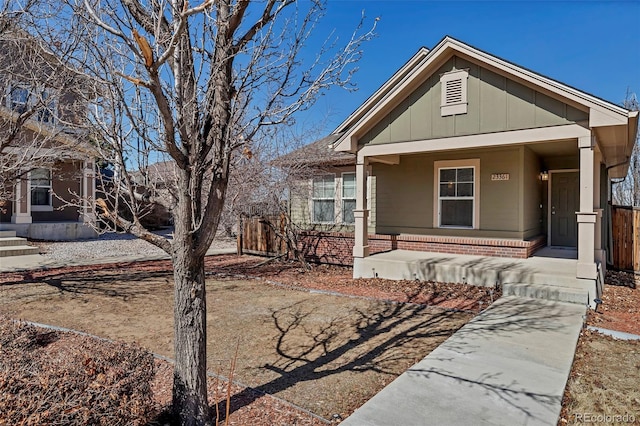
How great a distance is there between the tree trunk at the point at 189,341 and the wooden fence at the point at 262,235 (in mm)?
9472

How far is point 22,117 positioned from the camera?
629 centimetres

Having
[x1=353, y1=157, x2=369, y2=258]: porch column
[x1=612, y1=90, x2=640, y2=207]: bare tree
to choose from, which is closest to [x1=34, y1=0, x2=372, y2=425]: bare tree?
[x1=353, y1=157, x2=369, y2=258]: porch column

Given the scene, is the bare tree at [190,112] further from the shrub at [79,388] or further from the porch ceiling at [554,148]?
the porch ceiling at [554,148]

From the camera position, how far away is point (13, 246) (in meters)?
13.2

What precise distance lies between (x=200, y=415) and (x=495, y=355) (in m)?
3.28

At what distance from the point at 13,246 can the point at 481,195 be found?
1510 centimetres

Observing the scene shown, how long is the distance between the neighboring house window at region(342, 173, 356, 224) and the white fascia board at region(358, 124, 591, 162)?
9.14ft

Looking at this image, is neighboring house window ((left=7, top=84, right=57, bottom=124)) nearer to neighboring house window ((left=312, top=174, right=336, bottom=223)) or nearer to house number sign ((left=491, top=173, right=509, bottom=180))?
neighboring house window ((left=312, top=174, right=336, bottom=223))

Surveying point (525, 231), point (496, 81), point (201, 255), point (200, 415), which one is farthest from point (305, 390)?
point (525, 231)

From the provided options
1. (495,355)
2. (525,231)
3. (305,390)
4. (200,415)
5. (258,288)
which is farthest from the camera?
(525,231)

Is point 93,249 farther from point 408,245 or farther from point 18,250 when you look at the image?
point 408,245

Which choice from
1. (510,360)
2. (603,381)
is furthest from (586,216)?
(510,360)

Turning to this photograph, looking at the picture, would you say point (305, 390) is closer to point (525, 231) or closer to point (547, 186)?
point (525, 231)

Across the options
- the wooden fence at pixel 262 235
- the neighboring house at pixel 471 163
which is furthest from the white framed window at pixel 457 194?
the wooden fence at pixel 262 235
